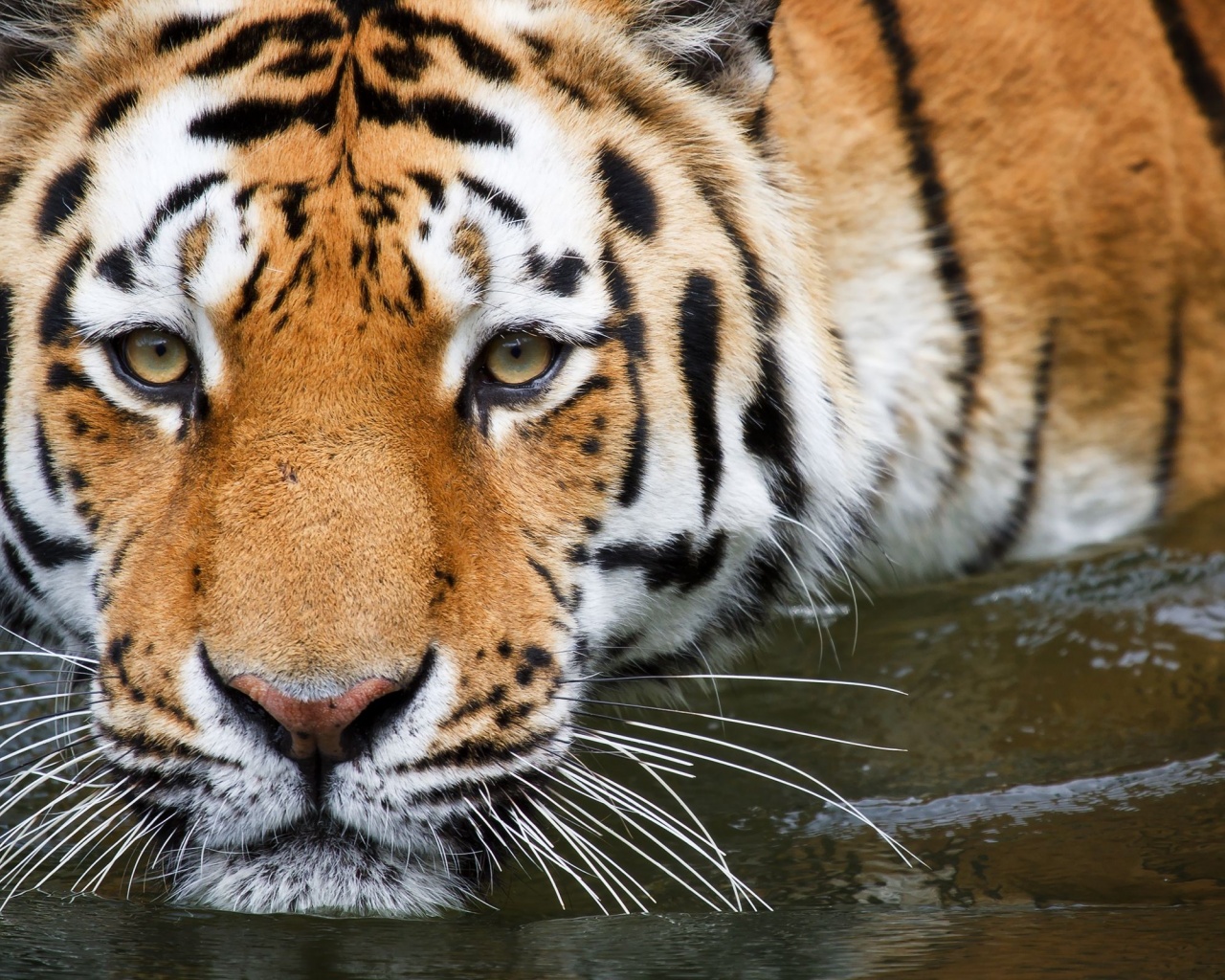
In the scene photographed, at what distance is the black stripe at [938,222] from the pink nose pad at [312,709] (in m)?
1.46

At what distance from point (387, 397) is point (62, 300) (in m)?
0.49

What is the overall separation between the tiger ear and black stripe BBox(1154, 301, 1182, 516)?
112 centimetres

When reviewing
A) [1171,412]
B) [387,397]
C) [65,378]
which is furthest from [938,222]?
[65,378]

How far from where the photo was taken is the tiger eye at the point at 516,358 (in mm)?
2090

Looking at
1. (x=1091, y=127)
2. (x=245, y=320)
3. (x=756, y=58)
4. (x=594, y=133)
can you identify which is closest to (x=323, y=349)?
(x=245, y=320)

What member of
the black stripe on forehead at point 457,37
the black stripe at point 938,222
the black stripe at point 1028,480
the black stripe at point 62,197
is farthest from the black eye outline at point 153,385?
the black stripe at point 1028,480

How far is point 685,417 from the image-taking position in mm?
2258

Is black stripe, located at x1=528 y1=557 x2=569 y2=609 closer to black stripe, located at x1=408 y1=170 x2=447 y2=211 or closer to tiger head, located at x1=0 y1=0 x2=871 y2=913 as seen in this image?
tiger head, located at x1=0 y1=0 x2=871 y2=913

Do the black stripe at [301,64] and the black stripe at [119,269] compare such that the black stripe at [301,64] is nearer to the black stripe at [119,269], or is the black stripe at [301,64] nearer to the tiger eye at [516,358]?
the black stripe at [119,269]

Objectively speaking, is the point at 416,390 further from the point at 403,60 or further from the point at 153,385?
the point at 403,60

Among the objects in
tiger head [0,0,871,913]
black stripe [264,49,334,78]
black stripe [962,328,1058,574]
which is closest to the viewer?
tiger head [0,0,871,913]

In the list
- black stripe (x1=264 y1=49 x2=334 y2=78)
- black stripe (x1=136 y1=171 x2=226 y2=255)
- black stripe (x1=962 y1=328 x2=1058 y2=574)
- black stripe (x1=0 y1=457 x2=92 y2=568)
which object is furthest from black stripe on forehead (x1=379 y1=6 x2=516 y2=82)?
black stripe (x1=962 y1=328 x2=1058 y2=574)

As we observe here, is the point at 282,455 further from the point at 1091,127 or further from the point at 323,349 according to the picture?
the point at 1091,127

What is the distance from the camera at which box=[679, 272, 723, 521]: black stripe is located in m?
2.27
